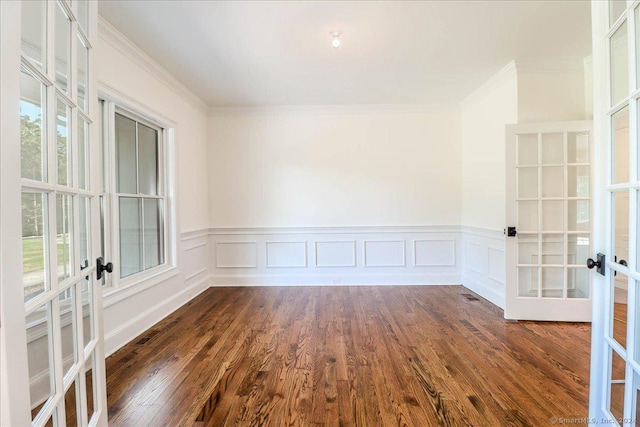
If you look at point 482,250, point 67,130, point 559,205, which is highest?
point 67,130

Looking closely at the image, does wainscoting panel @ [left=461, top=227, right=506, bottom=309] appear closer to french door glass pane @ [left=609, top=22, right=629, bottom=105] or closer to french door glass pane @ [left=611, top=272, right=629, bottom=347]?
french door glass pane @ [left=611, top=272, right=629, bottom=347]

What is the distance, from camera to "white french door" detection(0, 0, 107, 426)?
681 mm

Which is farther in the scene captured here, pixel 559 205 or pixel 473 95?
pixel 473 95

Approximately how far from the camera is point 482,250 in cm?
382

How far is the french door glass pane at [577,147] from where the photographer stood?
291 cm

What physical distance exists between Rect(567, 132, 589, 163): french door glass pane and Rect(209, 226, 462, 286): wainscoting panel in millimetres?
1667

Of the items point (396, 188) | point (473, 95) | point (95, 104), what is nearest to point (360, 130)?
point (396, 188)

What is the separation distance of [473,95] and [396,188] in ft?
5.10

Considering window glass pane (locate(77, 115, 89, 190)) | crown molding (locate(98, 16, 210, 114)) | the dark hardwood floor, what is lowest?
the dark hardwood floor

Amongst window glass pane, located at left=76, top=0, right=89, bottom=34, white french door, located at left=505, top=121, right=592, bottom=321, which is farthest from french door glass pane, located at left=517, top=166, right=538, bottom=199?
window glass pane, located at left=76, top=0, right=89, bottom=34

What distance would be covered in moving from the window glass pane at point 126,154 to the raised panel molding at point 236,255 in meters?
1.68

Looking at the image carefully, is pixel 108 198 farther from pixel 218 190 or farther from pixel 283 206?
pixel 283 206

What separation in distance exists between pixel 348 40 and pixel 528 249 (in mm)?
2713

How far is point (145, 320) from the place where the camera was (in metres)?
2.87
